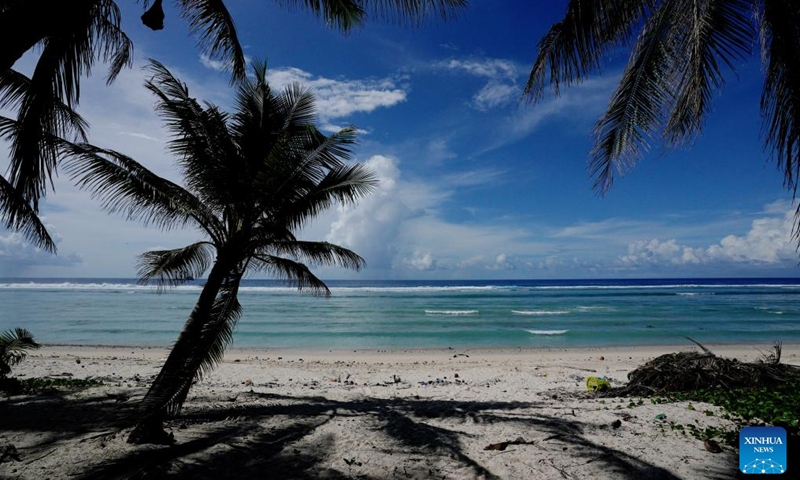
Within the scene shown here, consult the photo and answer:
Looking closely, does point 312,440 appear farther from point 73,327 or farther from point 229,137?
point 73,327

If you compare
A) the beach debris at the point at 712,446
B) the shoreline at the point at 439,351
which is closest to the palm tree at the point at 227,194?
the beach debris at the point at 712,446

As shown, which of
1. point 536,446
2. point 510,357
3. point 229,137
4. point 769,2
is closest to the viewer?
point 769,2

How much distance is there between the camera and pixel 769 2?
3160 millimetres

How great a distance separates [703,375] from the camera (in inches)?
252

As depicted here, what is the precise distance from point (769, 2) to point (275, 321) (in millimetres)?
22805

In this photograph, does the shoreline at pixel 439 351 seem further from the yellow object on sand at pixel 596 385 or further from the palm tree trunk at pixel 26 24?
the palm tree trunk at pixel 26 24

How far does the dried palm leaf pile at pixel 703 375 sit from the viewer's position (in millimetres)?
6156

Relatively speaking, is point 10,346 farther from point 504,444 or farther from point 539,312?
point 539,312

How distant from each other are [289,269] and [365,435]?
2.85 metres

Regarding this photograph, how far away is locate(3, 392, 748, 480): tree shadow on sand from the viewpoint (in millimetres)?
3611

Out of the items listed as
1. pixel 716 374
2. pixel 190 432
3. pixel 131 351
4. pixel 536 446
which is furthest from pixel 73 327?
pixel 716 374

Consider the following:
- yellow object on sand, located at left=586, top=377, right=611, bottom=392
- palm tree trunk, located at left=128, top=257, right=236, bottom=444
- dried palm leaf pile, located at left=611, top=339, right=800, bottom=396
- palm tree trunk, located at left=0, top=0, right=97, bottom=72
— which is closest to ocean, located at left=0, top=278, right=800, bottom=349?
yellow object on sand, located at left=586, top=377, right=611, bottom=392

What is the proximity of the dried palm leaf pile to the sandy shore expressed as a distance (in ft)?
3.50

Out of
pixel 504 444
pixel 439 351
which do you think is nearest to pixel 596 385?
pixel 504 444
